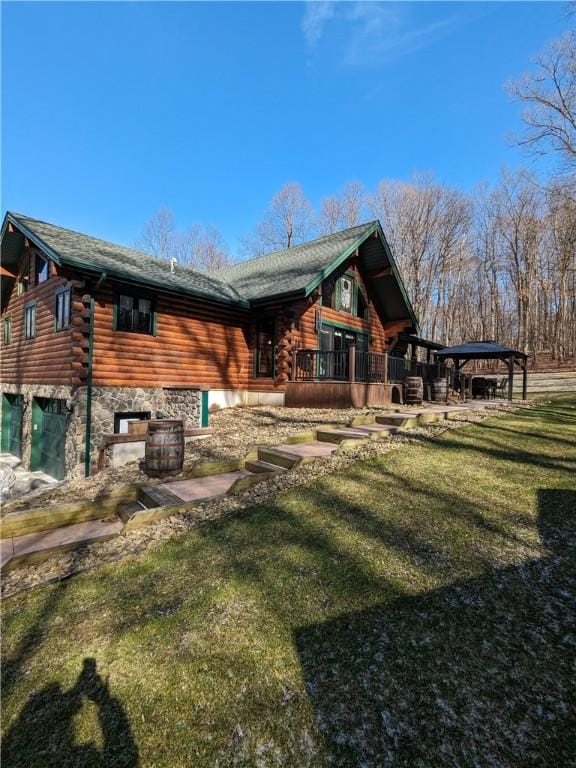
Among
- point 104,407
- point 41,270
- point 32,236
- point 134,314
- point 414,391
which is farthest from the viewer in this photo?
point 414,391

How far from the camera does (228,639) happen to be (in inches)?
97.0

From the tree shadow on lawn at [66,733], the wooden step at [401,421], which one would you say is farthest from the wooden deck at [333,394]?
the tree shadow on lawn at [66,733]

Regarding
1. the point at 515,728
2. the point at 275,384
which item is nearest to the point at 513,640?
the point at 515,728

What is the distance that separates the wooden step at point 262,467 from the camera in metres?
5.94

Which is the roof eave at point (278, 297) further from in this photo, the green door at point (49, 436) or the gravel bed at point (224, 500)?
the green door at point (49, 436)

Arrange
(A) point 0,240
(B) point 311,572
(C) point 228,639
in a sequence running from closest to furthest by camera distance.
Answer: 1. (C) point 228,639
2. (B) point 311,572
3. (A) point 0,240

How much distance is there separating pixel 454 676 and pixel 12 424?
17.1m

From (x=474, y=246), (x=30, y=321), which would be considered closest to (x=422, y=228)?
(x=474, y=246)

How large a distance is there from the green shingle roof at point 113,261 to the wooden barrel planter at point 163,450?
19.1 ft

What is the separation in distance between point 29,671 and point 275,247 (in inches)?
1290

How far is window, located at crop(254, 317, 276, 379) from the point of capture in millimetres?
13789

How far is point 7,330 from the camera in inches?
599

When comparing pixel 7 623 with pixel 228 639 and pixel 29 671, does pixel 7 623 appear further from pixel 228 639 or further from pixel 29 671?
pixel 228 639

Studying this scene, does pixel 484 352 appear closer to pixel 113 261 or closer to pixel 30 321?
pixel 113 261
